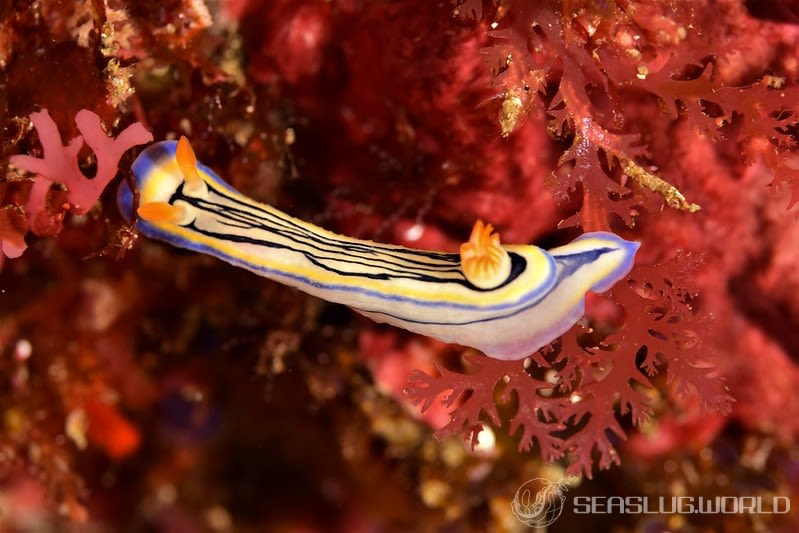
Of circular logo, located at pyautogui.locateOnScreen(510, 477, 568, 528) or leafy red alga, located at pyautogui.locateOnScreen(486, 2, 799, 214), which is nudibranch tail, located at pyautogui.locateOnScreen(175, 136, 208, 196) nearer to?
leafy red alga, located at pyautogui.locateOnScreen(486, 2, 799, 214)

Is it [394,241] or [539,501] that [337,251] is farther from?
[539,501]

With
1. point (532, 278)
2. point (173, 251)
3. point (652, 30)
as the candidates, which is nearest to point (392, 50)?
point (652, 30)

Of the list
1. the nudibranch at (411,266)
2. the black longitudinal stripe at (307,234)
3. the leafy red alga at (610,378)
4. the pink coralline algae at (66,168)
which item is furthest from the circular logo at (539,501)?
the pink coralline algae at (66,168)

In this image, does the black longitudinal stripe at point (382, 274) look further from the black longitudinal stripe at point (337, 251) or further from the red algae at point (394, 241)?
the red algae at point (394, 241)

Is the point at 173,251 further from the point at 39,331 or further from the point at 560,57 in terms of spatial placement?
the point at 560,57

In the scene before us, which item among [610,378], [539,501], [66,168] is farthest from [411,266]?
[539,501]

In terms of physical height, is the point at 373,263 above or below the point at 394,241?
above
